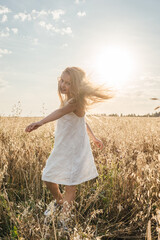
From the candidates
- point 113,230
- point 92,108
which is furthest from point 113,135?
point 113,230

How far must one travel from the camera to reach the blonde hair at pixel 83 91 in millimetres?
2154

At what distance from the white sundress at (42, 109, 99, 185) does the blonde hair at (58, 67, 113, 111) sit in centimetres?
17

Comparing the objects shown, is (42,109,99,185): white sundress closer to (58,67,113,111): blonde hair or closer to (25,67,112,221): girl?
(25,67,112,221): girl

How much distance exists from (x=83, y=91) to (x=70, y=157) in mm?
659

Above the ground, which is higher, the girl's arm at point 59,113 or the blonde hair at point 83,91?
the blonde hair at point 83,91

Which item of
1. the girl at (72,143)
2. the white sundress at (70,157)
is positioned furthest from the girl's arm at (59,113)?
the white sundress at (70,157)

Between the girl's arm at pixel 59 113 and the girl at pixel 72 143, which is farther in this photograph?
the girl at pixel 72 143

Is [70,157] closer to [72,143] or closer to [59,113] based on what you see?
[72,143]

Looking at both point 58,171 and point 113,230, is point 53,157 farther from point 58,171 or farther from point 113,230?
point 113,230

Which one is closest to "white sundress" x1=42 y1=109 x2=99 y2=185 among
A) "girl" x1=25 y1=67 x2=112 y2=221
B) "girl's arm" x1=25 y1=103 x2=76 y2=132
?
"girl" x1=25 y1=67 x2=112 y2=221

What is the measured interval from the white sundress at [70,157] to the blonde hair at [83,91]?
0.17 metres

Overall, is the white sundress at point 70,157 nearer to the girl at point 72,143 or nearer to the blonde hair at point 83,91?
the girl at point 72,143

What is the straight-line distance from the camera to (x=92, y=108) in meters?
2.32

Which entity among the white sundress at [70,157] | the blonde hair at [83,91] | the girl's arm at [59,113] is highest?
the blonde hair at [83,91]
